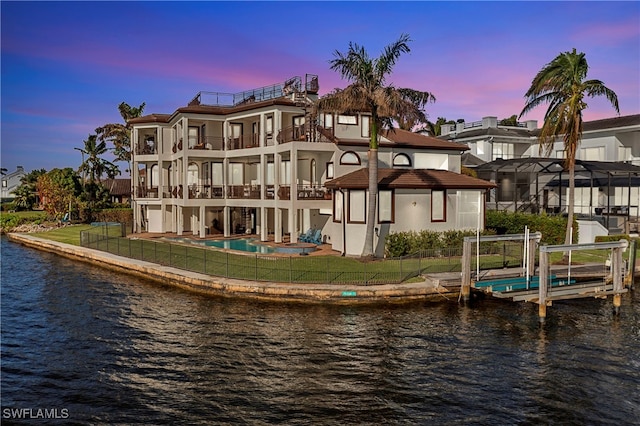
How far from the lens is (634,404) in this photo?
13188mm

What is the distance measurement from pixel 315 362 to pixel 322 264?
12140mm

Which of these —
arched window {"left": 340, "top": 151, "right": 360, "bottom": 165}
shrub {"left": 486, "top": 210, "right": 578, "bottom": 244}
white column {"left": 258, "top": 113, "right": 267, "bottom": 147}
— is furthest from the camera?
white column {"left": 258, "top": 113, "right": 267, "bottom": 147}

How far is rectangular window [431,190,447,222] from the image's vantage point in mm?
33062

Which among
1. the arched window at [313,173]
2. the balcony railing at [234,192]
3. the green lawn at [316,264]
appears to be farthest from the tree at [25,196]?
the arched window at [313,173]

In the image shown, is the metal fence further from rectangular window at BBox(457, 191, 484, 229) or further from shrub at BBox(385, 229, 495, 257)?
rectangular window at BBox(457, 191, 484, 229)

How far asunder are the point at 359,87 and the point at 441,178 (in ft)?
33.6

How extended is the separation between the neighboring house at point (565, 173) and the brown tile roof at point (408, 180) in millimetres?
11774

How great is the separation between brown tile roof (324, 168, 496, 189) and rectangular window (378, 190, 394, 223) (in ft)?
1.76

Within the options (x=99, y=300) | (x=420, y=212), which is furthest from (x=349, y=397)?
(x=420, y=212)

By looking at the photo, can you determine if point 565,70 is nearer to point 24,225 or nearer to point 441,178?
point 441,178

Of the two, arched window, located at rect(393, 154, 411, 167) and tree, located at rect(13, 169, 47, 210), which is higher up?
arched window, located at rect(393, 154, 411, 167)

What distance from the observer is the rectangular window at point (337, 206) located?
33.1 m

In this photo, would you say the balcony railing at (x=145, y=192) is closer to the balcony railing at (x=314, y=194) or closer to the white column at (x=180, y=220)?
the white column at (x=180, y=220)

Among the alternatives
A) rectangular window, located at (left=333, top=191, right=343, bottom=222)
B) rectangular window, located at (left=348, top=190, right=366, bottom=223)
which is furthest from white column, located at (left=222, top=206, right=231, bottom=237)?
rectangular window, located at (left=348, top=190, right=366, bottom=223)
